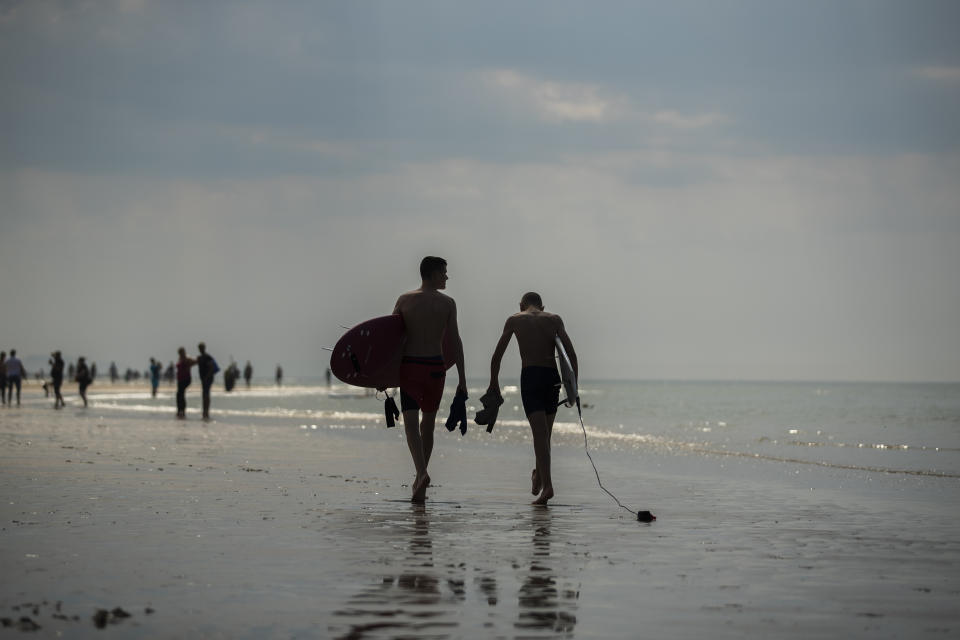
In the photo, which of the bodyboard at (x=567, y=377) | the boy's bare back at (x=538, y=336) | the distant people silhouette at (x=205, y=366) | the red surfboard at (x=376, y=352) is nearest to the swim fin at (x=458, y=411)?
the red surfboard at (x=376, y=352)

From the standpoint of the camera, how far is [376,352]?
10539mm

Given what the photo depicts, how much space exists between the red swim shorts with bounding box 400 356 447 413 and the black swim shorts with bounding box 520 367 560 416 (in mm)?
814

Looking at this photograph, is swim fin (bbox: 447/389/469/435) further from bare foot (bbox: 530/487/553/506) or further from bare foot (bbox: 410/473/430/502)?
bare foot (bbox: 530/487/553/506)

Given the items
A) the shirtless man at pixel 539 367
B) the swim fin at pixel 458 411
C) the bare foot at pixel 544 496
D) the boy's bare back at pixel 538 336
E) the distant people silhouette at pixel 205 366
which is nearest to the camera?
the swim fin at pixel 458 411

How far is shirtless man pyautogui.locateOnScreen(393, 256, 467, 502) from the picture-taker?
10227mm

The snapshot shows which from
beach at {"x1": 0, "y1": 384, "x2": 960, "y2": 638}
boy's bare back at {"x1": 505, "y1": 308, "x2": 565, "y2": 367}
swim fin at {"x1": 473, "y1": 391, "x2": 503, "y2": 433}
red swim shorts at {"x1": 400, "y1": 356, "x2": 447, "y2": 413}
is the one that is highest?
boy's bare back at {"x1": 505, "y1": 308, "x2": 565, "y2": 367}

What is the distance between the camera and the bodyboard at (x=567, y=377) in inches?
398

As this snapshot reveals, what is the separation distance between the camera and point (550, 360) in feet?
34.8

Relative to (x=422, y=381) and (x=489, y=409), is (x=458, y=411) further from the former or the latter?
(x=489, y=409)

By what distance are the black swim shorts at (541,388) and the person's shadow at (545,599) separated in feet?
10.2

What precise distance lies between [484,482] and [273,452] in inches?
224

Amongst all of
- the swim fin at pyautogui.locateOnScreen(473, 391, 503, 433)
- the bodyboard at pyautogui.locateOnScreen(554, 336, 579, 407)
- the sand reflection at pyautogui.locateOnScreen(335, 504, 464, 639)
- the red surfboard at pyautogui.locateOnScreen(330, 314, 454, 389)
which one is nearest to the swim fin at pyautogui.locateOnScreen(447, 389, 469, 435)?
the swim fin at pyautogui.locateOnScreen(473, 391, 503, 433)

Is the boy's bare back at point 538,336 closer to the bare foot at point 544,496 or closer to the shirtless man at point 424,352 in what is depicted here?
the shirtless man at point 424,352

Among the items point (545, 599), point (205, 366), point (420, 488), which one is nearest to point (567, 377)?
point (420, 488)
